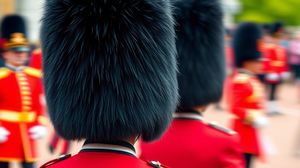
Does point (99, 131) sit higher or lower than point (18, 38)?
higher

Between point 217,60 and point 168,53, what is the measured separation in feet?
3.77

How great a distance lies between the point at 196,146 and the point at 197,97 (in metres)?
0.30

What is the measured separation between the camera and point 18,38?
4.73 metres

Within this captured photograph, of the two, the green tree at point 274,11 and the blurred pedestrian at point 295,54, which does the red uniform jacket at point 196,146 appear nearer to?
the blurred pedestrian at point 295,54

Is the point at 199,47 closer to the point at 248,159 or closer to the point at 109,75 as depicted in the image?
the point at 109,75

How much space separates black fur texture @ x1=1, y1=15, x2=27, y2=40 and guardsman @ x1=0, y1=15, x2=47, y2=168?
0.62 metres

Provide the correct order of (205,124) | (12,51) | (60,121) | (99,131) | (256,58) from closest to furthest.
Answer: (99,131) < (60,121) < (205,124) < (12,51) < (256,58)

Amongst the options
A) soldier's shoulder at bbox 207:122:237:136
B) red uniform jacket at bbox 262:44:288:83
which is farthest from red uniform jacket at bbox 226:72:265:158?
red uniform jacket at bbox 262:44:288:83

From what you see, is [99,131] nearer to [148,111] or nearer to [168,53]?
[148,111]

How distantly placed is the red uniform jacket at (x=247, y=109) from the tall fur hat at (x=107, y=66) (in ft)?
8.60

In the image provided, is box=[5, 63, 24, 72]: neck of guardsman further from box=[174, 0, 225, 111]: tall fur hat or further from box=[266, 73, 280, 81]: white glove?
box=[266, 73, 280, 81]: white glove

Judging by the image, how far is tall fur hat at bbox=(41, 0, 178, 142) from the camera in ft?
5.82

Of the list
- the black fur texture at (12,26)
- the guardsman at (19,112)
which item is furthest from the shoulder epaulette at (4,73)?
the black fur texture at (12,26)

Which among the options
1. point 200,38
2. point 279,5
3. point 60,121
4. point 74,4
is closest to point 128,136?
point 60,121
